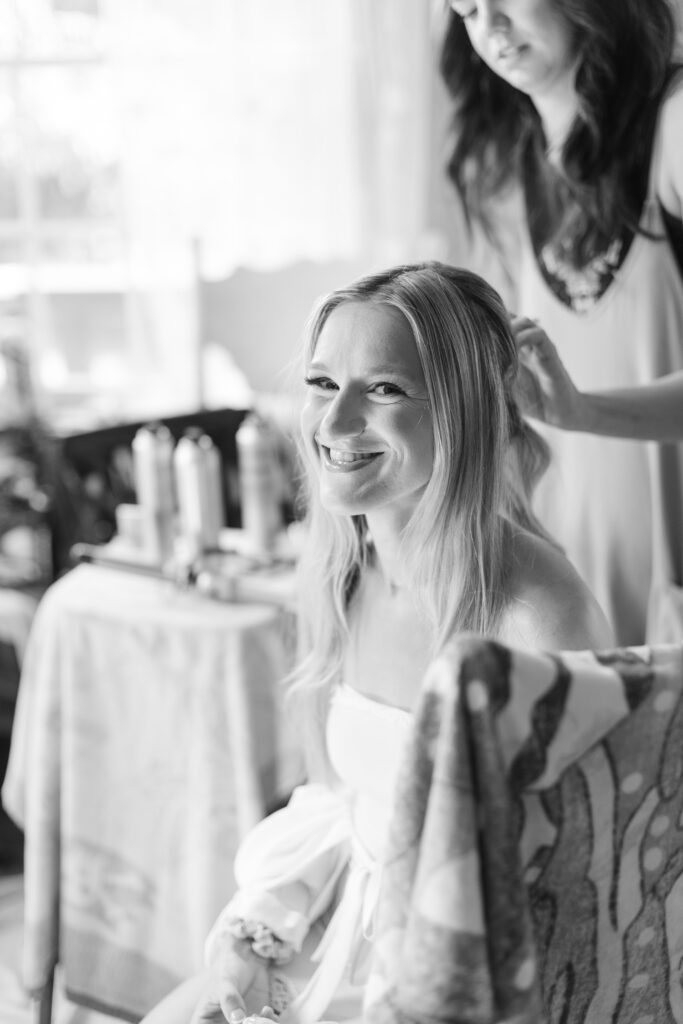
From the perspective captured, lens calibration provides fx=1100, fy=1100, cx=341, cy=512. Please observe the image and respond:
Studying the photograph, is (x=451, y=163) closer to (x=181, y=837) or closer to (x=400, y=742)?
(x=400, y=742)

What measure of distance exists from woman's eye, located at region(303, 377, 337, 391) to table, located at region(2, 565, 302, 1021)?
1.98ft

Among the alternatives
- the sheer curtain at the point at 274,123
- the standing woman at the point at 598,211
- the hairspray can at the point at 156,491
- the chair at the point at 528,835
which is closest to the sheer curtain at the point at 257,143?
the sheer curtain at the point at 274,123

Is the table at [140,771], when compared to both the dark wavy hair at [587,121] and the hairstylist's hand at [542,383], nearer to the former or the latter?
the hairstylist's hand at [542,383]

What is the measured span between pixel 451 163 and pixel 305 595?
738 mm

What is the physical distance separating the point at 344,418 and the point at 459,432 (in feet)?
0.35

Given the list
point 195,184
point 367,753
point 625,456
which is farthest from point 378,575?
point 195,184

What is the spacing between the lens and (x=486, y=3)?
49.8 inches

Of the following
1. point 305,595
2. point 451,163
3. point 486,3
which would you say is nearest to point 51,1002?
point 305,595

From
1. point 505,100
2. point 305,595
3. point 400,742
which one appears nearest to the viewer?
point 400,742

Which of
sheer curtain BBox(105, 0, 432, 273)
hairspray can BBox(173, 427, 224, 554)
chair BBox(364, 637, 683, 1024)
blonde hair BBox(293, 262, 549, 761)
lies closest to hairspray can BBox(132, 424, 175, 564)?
hairspray can BBox(173, 427, 224, 554)

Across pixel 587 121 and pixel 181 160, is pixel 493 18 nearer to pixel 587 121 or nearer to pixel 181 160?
pixel 587 121

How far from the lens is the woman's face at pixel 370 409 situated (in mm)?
1007

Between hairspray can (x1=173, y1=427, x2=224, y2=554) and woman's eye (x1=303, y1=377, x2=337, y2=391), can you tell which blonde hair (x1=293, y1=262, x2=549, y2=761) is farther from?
hairspray can (x1=173, y1=427, x2=224, y2=554)

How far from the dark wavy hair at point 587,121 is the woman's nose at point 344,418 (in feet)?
1.82
